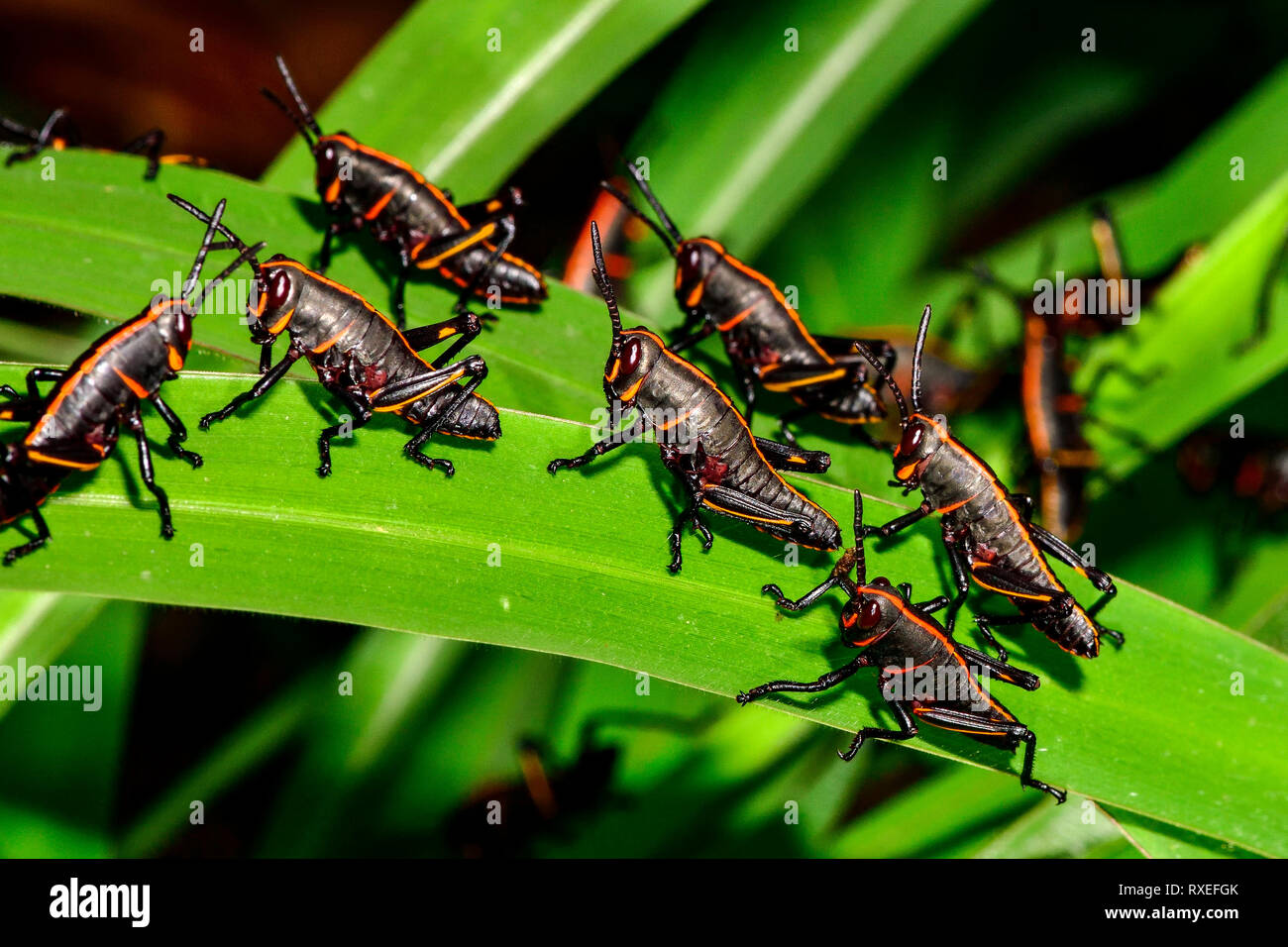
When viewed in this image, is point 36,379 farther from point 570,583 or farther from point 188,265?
point 570,583

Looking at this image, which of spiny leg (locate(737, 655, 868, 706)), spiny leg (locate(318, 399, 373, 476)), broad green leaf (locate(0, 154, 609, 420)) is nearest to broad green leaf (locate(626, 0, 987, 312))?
broad green leaf (locate(0, 154, 609, 420))

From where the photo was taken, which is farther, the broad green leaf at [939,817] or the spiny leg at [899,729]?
the broad green leaf at [939,817]

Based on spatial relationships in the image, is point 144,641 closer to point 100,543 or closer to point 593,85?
point 100,543

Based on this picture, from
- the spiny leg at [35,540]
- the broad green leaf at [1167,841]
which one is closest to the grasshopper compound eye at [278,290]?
the spiny leg at [35,540]

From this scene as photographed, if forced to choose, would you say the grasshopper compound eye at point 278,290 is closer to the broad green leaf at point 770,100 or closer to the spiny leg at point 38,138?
the spiny leg at point 38,138

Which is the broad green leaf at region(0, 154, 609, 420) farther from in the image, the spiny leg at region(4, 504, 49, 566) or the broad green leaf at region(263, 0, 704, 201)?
the spiny leg at region(4, 504, 49, 566)
